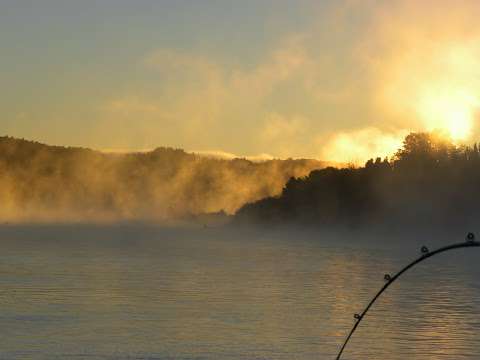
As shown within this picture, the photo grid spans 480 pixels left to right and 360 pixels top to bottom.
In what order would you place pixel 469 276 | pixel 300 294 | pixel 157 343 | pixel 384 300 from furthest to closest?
pixel 469 276 → pixel 300 294 → pixel 384 300 → pixel 157 343

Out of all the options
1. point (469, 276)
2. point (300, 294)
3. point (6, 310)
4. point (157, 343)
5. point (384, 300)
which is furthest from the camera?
point (469, 276)

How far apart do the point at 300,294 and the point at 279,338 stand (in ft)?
105

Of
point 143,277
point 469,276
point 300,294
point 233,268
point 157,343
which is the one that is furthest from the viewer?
point 233,268

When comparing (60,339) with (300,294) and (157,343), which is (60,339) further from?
(300,294)

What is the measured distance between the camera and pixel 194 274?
115m

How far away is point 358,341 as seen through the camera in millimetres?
54438

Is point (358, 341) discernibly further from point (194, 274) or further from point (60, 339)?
point (194, 274)

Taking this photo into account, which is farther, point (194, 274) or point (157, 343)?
point (194, 274)

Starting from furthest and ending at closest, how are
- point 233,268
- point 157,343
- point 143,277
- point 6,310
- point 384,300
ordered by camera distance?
point 233,268 < point 143,277 < point 384,300 < point 6,310 < point 157,343

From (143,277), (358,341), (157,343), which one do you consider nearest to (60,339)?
(157,343)

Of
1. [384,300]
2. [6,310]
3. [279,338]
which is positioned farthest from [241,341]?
[384,300]

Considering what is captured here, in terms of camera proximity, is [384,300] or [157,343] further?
[384,300]

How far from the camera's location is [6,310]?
223 feet

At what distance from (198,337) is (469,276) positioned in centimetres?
6922
